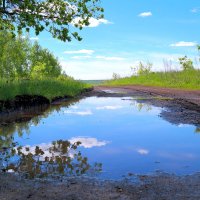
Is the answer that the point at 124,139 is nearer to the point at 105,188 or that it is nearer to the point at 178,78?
the point at 105,188

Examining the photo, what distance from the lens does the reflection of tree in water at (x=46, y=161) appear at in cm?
533

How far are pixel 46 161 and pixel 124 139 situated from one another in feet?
7.95

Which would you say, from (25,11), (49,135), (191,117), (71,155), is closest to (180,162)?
(71,155)

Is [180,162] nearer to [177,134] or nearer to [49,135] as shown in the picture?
[177,134]

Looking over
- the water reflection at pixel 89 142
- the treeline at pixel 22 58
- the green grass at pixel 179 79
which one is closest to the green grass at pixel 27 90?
the water reflection at pixel 89 142

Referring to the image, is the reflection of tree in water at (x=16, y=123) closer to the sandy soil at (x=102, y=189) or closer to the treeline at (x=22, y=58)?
the sandy soil at (x=102, y=189)

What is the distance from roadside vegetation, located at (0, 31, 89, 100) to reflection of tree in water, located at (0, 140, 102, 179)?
21.8ft

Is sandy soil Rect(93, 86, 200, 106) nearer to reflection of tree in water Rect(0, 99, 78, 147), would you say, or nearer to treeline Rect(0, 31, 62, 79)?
reflection of tree in water Rect(0, 99, 78, 147)

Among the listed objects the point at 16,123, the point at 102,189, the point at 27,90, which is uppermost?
the point at 27,90

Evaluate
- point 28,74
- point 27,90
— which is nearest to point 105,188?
point 27,90

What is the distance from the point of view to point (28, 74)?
5697cm

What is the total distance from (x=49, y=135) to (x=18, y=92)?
6.65 m

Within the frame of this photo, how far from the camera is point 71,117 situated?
40.0ft

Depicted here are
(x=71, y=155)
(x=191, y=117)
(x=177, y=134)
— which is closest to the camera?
(x=71, y=155)
